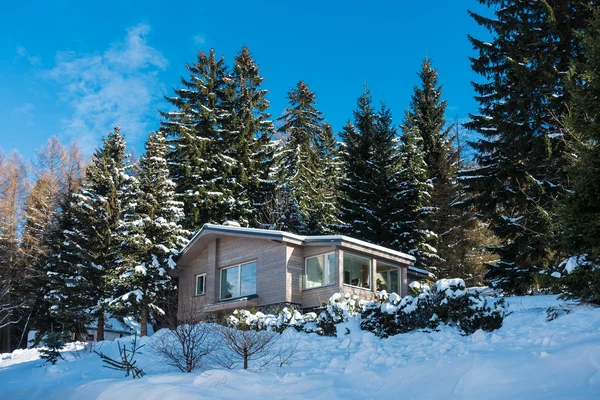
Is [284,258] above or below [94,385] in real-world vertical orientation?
above

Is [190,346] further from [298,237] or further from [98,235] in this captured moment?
[98,235]

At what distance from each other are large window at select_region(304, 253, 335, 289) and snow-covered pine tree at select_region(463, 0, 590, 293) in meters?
5.76

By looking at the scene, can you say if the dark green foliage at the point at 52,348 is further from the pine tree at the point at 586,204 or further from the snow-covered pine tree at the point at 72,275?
the pine tree at the point at 586,204

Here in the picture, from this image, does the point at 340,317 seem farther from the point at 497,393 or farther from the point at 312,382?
the point at 497,393

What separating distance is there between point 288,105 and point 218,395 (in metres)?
33.7

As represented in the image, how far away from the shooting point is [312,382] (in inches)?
272

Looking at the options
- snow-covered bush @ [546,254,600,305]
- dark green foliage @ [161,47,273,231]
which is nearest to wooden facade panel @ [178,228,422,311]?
dark green foliage @ [161,47,273,231]

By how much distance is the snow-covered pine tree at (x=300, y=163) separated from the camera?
2861cm

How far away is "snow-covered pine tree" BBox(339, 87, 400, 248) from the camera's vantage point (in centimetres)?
2444

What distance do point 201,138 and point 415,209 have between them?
1312cm

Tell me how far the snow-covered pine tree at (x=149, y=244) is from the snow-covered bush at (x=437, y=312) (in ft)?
38.5

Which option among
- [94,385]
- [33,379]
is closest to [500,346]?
[94,385]

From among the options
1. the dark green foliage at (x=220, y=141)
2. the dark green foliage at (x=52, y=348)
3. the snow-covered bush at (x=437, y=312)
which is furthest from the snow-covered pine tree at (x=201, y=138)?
the snow-covered bush at (x=437, y=312)

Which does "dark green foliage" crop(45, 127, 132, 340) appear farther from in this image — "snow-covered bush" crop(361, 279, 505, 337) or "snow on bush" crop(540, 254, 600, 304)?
"snow on bush" crop(540, 254, 600, 304)
